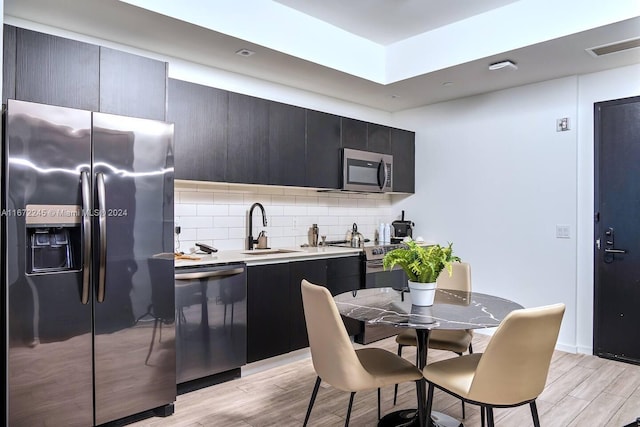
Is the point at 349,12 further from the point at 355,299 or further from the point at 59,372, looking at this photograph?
the point at 59,372

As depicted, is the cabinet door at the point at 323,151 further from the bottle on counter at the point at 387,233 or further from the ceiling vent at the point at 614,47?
the ceiling vent at the point at 614,47

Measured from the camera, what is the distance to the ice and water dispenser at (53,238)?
7.33 ft

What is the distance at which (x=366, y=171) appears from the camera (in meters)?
4.53

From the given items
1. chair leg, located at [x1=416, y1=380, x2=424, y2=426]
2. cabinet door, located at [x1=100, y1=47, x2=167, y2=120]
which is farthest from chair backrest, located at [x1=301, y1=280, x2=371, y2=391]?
cabinet door, located at [x1=100, y1=47, x2=167, y2=120]

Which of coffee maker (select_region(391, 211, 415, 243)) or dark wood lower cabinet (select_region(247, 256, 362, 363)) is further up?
coffee maker (select_region(391, 211, 415, 243))

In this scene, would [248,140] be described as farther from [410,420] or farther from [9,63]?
[410,420]

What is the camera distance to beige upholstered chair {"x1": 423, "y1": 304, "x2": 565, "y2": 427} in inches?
71.6

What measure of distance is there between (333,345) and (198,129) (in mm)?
1976

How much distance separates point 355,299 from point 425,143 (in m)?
3.03

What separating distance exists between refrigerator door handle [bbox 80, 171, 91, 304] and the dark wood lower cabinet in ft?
3.89

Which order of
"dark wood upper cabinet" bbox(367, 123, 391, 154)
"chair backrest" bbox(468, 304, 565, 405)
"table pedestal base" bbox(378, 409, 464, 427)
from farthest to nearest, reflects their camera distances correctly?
"dark wood upper cabinet" bbox(367, 123, 391, 154) < "table pedestal base" bbox(378, 409, 464, 427) < "chair backrest" bbox(468, 304, 565, 405)

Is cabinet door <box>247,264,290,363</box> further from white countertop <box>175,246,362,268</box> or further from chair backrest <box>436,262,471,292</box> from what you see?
chair backrest <box>436,262,471,292</box>

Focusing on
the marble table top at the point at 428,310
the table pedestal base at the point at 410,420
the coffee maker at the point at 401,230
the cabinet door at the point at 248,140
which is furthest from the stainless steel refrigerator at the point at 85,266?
the coffee maker at the point at 401,230

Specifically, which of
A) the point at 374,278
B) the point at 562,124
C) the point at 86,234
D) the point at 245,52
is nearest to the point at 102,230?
the point at 86,234
